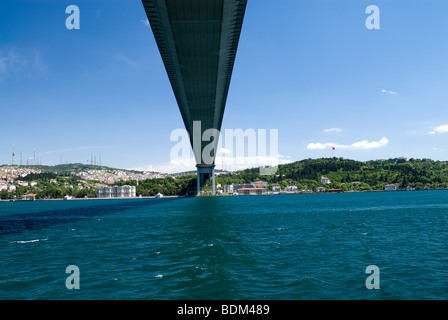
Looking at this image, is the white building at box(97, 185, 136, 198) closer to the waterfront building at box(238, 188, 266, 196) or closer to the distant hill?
the distant hill

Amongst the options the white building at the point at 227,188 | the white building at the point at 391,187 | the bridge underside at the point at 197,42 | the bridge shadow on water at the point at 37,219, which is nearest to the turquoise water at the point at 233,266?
the bridge shadow on water at the point at 37,219

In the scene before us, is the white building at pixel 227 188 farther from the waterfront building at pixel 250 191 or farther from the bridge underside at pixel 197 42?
the bridge underside at pixel 197 42

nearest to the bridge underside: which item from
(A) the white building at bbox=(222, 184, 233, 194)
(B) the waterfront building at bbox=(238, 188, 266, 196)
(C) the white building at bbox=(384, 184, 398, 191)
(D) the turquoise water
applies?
(D) the turquoise water

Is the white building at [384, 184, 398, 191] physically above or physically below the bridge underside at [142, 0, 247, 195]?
A: below

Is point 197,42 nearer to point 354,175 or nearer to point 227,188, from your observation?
point 227,188

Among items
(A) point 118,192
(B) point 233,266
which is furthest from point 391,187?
(B) point 233,266

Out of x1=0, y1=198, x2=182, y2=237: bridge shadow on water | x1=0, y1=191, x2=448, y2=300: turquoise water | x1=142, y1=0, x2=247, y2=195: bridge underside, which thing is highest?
x1=142, y1=0, x2=247, y2=195: bridge underside
